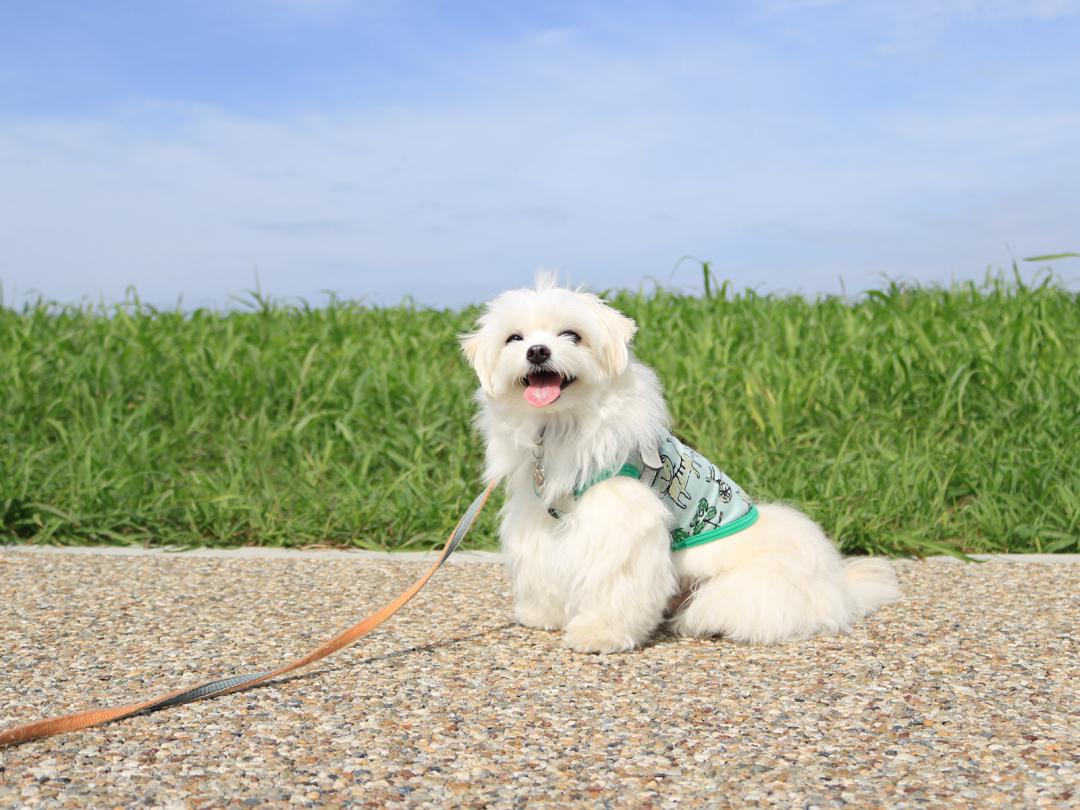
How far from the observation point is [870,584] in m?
4.95

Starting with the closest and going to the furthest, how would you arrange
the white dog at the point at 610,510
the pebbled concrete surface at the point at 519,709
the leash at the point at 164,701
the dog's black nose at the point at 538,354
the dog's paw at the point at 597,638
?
the pebbled concrete surface at the point at 519,709
the leash at the point at 164,701
the dog's black nose at the point at 538,354
the white dog at the point at 610,510
the dog's paw at the point at 597,638

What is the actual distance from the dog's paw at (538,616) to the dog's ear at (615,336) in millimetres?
1147

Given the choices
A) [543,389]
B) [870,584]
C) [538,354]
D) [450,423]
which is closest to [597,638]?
[543,389]

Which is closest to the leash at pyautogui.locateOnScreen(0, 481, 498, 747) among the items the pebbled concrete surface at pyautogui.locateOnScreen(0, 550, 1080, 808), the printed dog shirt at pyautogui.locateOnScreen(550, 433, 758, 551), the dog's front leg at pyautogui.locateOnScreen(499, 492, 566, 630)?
the pebbled concrete surface at pyautogui.locateOnScreen(0, 550, 1080, 808)

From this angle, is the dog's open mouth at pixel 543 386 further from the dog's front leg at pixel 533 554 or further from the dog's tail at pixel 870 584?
the dog's tail at pixel 870 584

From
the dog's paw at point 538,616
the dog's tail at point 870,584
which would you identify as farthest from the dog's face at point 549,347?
the dog's tail at point 870,584

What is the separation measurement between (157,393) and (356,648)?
194 inches

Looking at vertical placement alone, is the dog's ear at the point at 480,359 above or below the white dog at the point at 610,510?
above

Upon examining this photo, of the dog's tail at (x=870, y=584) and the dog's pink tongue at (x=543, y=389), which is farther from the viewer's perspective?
the dog's tail at (x=870, y=584)

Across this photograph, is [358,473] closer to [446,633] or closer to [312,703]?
[446,633]

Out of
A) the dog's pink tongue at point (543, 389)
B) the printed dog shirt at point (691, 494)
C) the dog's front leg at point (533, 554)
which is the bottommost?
the dog's front leg at point (533, 554)

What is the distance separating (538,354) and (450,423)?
4106 mm

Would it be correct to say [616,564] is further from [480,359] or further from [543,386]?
[480,359]

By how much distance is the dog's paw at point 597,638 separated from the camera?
13.6ft
